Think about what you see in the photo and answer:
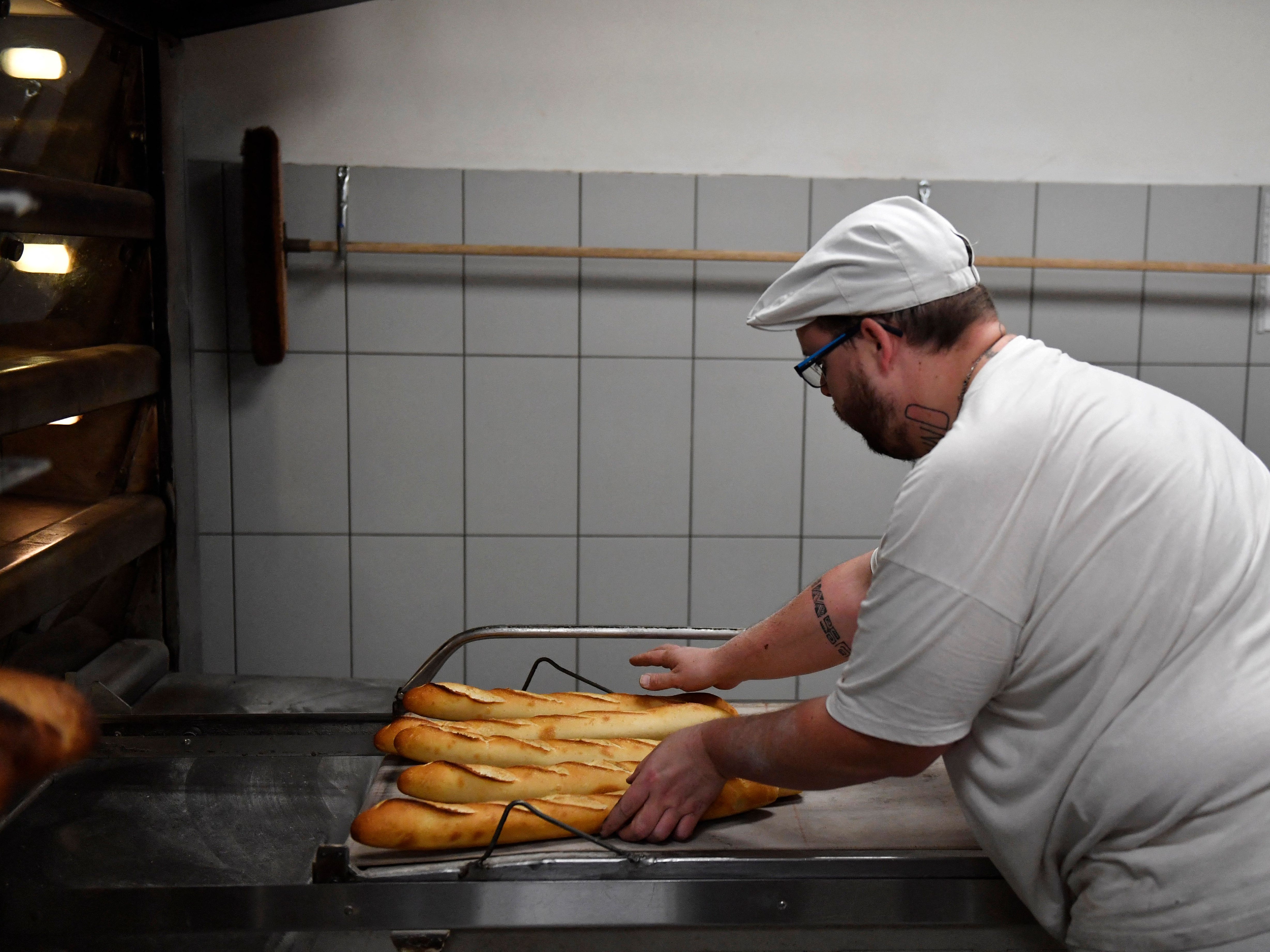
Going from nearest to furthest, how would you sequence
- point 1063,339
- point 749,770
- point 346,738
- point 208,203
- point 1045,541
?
point 1045,541, point 749,770, point 346,738, point 208,203, point 1063,339

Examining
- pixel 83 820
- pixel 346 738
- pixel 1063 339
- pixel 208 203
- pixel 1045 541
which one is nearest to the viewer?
pixel 1045 541

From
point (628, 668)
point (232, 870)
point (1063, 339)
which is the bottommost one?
point (628, 668)

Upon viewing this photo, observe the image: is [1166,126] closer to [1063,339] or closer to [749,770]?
[1063,339]

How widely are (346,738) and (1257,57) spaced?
2622 millimetres

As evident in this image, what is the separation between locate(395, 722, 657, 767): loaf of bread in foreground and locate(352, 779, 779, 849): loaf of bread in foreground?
10cm

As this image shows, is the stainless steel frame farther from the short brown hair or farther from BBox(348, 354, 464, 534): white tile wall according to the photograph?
BBox(348, 354, 464, 534): white tile wall

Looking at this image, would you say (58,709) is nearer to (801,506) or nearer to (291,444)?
(291,444)

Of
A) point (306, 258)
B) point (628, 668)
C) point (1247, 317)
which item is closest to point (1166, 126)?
point (1247, 317)

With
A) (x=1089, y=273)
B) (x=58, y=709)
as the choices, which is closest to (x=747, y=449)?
(x=1089, y=273)

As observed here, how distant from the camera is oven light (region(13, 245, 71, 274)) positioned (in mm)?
1548

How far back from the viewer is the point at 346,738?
144 centimetres

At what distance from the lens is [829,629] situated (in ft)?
4.72

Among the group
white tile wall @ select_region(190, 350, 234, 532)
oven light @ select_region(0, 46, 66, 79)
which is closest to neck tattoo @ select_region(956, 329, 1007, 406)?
oven light @ select_region(0, 46, 66, 79)

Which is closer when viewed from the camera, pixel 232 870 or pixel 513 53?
pixel 232 870
